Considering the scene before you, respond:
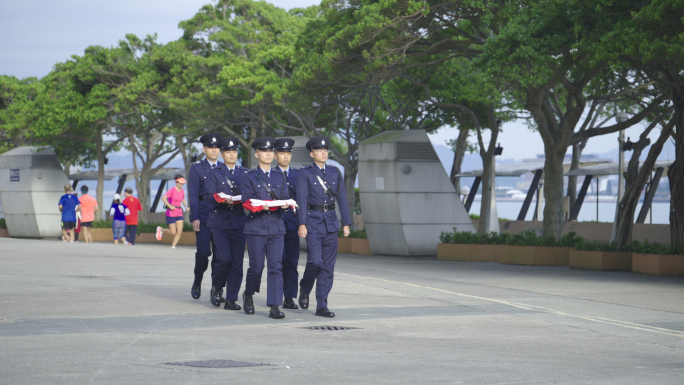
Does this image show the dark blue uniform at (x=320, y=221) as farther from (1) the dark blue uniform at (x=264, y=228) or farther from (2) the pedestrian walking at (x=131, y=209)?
(2) the pedestrian walking at (x=131, y=209)

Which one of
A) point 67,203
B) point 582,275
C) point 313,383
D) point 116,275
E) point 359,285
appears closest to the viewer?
point 313,383

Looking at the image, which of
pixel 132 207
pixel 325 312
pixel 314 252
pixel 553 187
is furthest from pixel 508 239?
pixel 132 207

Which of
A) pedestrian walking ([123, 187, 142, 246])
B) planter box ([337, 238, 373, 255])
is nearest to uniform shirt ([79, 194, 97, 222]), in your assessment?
pedestrian walking ([123, 187, 142, 246])

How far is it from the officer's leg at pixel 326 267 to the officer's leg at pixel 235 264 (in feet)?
3.45

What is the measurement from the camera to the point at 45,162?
36.1m

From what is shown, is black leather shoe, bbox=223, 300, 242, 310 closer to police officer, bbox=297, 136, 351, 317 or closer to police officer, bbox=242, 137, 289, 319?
police officer, bbox=242, 137, 289, 319

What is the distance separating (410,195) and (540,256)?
4.61 m

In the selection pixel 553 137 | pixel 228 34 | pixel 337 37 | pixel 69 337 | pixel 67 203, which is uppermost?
pixel 228 34

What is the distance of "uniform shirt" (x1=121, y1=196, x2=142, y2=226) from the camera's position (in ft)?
91.1

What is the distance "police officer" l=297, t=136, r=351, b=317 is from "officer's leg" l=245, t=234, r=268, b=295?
448 mm

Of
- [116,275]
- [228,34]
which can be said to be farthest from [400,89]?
[116,275]

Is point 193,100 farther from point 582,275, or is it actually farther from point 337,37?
point 582,275

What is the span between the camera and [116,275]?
1573 centimetres

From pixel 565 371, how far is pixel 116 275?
1021 cm
